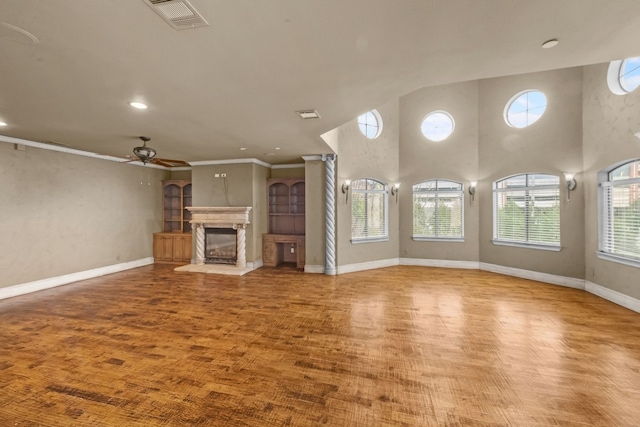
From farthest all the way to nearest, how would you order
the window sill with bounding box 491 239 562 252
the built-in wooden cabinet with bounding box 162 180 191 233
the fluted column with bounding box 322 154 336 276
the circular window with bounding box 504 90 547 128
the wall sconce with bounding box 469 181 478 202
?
the built-in wooden cabinet with bounding box 162 180 191 233 < the wall sconce with bounding box 469 181 478 202 < the fluted column with bounding box 322 154 336 276 < the circular window with bounding box 504 90 547 128 < the window sill with bounding box 491 239 562 252

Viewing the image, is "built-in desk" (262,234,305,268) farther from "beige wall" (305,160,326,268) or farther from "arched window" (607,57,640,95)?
"arched window" (607,57,640,95)

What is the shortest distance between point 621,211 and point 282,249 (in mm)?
6940

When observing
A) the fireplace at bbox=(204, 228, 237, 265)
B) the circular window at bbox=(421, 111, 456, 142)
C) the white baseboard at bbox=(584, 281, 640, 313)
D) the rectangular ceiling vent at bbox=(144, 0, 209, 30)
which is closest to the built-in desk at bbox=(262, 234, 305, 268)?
the fireplace at bbox=(204, 228, 237, 265)

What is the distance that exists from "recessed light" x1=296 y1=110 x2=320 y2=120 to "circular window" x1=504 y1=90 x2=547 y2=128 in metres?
5.38

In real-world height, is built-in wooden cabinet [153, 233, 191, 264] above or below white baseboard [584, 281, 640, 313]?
above

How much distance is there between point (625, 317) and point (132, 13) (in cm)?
650

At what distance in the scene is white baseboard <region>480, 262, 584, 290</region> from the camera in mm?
5442

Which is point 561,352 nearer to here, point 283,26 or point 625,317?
point 625,317

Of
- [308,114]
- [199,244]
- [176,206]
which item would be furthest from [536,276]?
[176,206]

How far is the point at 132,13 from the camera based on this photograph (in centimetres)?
164

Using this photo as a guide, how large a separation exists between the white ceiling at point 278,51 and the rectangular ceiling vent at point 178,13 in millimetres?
59

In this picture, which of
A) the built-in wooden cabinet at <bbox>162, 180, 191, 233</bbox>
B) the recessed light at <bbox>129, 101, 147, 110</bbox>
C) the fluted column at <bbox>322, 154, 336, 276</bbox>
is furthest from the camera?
the built-in wooden cabinet at <bbox>162, 180, 191, 233</bbox>

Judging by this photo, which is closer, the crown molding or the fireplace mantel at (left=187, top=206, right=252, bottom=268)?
the crown molding

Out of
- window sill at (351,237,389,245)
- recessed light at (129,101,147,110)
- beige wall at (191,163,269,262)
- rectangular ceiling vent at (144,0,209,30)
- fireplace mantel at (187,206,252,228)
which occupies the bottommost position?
window sill at (351,237,389,245)
